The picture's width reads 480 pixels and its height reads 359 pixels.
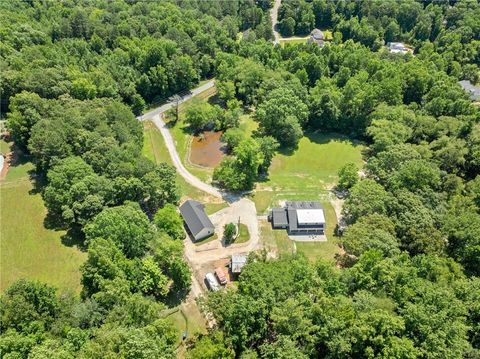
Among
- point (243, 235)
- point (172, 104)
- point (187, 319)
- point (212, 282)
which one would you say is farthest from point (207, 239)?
point (172, 104)

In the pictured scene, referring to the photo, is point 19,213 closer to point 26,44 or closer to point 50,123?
point 50,123

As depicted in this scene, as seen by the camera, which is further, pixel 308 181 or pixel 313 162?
pixel 313 162

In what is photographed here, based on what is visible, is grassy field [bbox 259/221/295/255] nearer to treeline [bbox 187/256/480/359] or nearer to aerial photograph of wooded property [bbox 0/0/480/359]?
aerial photograph of wooded property [bbox 0/0/480/359]

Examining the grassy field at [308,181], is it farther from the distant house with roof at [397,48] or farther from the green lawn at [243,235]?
the distant house with roof at [397,48]

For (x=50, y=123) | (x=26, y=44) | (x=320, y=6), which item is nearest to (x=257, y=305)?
(x=50, y=123)

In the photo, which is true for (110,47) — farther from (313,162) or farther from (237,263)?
(237,263)

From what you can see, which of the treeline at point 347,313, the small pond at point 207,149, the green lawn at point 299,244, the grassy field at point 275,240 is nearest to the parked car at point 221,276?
the treeline at point 347,313
